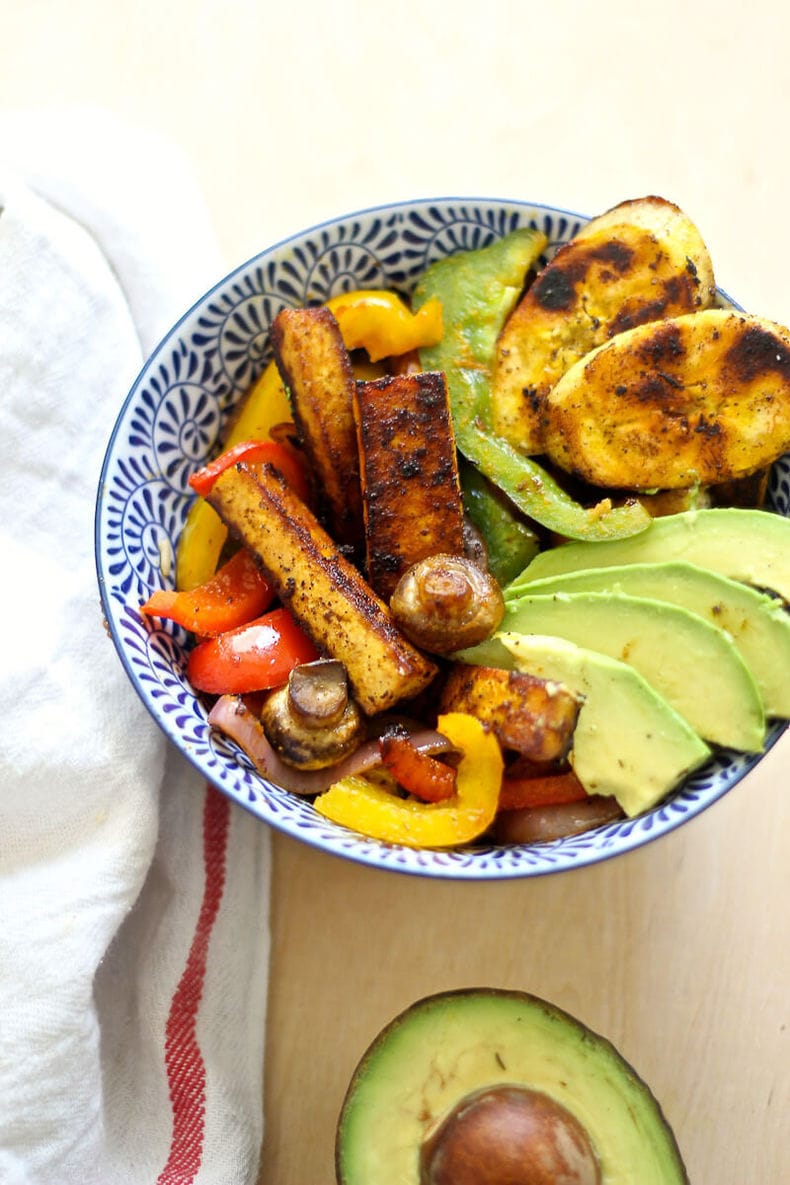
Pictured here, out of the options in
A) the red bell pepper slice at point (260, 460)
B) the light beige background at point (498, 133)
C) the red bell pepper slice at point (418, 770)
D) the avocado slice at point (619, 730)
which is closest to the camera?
the avocado slice at point (619, 730)

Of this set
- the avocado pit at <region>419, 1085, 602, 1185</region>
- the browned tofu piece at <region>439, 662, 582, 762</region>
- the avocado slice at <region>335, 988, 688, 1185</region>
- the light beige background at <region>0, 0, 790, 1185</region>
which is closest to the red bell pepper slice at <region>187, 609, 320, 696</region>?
the browned tofu piece at <region>439, 662, 582, 762</region>

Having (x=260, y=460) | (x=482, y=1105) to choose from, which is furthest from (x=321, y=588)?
(x=482, y=1105)

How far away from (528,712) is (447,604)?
0.16m

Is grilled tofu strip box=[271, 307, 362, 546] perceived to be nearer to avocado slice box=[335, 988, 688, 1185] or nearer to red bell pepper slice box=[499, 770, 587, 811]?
red bell pepper slice box=[499, 770, 587, 811]

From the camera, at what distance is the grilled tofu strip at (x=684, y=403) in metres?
Result: 1.43

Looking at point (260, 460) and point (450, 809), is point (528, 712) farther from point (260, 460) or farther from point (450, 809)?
point (260, 460)

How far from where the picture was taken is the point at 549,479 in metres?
1.52

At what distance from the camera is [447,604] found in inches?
53.1

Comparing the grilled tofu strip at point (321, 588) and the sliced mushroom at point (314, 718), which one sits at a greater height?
the grilled tofu strip at point (321, 588)

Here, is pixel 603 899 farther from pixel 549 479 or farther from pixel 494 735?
pixel 549 479

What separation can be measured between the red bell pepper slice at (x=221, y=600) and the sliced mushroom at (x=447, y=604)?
22 cm

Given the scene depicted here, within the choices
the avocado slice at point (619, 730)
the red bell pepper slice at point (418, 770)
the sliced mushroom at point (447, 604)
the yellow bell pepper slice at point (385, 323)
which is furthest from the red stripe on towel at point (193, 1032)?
the yellow bell pepper slice at point (385, 323)

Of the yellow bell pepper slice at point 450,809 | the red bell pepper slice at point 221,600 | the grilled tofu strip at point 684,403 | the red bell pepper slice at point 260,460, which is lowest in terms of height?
the yellow bell pepper slice at point 450,809

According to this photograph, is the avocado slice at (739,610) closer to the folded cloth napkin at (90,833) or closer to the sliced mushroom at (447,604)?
the sliced mushroom at (447,604)
